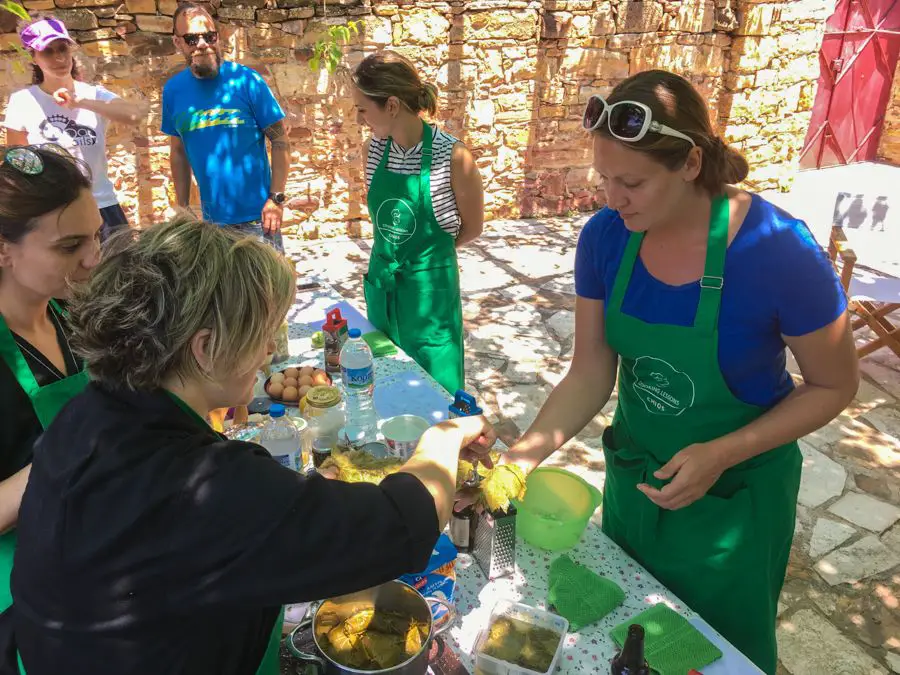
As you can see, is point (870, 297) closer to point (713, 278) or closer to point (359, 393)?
point (713, 278)

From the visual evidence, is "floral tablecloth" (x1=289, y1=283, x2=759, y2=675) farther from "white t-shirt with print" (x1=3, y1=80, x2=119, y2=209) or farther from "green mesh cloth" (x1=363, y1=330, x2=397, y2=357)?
"white t-shirt with print" (x1=3, y1=80, x2=119, y2=209)

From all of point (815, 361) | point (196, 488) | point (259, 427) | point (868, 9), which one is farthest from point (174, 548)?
point (868, 9)

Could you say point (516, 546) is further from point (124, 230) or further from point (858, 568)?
point (858, 568)

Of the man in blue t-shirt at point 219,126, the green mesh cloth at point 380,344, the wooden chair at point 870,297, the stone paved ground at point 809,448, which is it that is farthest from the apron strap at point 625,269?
the wooden chair at point 870,297

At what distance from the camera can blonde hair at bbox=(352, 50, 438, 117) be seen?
10.4 feet

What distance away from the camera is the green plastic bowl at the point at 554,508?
1960mm

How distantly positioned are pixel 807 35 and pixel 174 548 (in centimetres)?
1030

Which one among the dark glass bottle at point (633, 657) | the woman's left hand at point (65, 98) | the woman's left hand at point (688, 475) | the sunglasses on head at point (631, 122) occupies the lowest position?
the dark glass bottle at point (633, 657)

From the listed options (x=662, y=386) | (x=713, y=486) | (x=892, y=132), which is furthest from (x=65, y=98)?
(x=892, y=132)

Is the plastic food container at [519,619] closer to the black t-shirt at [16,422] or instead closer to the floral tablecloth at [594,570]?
the floral tablecloth at [594,570]

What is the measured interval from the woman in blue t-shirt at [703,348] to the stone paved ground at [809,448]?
126cm

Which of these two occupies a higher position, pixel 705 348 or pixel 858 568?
pixel 705 348

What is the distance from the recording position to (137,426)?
1125mm

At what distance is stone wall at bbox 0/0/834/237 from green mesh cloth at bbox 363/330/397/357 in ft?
14.8
